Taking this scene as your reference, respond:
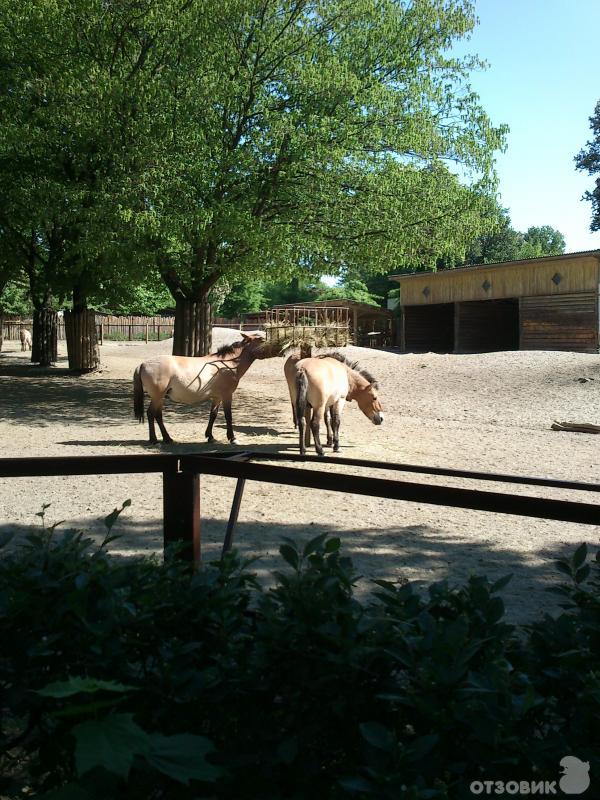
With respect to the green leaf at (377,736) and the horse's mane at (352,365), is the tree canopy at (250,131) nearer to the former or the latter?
the horse's mane at (352,365)

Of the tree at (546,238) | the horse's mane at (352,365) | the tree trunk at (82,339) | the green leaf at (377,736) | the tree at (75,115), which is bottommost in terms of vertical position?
the green leaf at (377,736)

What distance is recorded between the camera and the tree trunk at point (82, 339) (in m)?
21.2

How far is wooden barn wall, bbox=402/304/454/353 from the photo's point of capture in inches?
1437

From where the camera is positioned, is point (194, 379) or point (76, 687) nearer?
point (76, 687)

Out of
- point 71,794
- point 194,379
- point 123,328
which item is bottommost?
point 71,794

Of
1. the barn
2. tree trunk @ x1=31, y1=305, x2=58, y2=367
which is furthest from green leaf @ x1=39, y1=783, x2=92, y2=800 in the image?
the barn

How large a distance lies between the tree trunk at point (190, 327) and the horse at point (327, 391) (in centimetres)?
563

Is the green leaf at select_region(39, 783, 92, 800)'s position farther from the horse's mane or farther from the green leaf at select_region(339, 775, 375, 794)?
the horse's mane

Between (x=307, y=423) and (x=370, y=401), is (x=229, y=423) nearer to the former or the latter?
(x=307, y=423)

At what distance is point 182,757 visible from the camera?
1.23 meters

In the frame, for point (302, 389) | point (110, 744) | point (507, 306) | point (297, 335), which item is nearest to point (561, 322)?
point (507, 306)

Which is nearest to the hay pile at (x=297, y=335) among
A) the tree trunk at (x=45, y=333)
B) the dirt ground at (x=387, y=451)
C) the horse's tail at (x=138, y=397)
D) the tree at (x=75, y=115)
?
the dirt ground at (x=387, y=451)

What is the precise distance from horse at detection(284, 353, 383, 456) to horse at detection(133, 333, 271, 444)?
81cm

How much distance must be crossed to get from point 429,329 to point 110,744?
36815 mm
